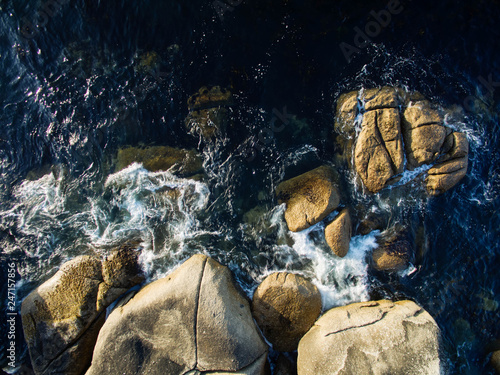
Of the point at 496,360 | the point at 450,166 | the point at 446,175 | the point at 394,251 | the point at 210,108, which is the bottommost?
the point at 496,360

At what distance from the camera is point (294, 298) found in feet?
24.3

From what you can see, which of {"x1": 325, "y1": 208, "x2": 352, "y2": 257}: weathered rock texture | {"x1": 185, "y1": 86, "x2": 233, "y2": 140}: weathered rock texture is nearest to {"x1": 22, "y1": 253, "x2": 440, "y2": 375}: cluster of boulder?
{"x1": 325, "y1": 208, "x2": 352, "y2": 257}: weathered rock texture

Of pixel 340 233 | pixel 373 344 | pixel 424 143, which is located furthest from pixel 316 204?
pixel 373 344

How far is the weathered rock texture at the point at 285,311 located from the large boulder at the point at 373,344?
0.37m

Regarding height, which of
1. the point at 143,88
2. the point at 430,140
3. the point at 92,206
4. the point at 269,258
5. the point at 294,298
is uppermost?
the point at 143,88

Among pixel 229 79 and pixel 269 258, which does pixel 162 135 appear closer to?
pixel 229 79

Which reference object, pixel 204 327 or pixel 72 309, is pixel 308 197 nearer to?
pixel 204 327

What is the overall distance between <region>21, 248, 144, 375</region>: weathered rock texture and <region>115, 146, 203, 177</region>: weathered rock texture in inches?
111

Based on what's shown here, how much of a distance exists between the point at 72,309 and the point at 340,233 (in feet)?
25.4

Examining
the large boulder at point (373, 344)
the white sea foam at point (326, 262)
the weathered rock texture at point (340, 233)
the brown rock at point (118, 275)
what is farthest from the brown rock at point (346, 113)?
the brown rock at point (118, 275)

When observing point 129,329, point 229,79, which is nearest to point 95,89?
point 229,79

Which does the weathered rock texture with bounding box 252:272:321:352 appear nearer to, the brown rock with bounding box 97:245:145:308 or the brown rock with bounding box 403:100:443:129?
the brown rock with bounding box 97:245:145:308

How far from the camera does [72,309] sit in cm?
738

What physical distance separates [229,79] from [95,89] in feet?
14.1
